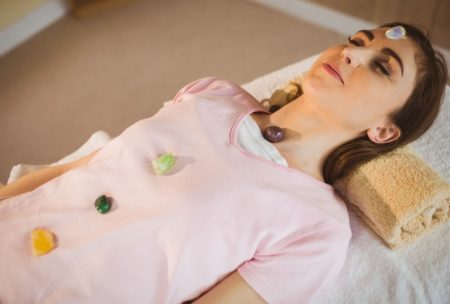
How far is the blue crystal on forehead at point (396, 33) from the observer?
977mm

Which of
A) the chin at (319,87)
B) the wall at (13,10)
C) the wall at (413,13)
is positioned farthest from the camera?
the wall at (13,10)

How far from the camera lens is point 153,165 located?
3.04 feet

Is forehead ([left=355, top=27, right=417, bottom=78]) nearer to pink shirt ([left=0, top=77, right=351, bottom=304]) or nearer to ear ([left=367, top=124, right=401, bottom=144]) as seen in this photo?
ear ([left=367, top=124, right=401, bottom=144])

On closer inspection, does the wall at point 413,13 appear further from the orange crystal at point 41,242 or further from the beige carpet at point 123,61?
the orange crystal at point 41,242

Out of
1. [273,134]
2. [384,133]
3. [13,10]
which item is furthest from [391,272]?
[13,10]

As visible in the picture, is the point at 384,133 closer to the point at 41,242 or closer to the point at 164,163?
the point at 164,163

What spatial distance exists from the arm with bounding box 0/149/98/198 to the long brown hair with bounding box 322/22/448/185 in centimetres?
65

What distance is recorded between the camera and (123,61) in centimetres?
237

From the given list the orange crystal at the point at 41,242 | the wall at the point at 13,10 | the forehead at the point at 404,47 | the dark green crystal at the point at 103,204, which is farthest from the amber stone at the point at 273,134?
the wall at the point at 13,10

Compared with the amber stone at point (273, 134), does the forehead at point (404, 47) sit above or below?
above

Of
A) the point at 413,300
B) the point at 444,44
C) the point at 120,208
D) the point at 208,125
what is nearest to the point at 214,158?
the point at 208,125

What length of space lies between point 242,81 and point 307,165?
4.15 feet

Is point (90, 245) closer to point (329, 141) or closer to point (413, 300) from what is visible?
point (329, 141)

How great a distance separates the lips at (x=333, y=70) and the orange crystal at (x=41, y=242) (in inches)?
28.8
